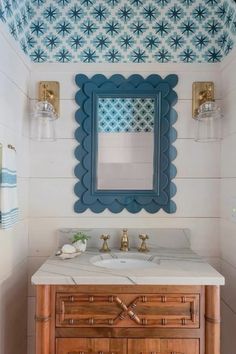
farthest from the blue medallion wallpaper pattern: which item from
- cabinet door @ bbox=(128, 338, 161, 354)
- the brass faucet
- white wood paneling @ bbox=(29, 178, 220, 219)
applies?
cabinet door @ bbox=(128, 338, 161, 354)

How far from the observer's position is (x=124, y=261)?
174cm

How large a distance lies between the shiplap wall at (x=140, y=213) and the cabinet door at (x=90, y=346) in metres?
0.64

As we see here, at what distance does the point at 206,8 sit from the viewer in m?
1.90

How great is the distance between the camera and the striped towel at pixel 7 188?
141 cm

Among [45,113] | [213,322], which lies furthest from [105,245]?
[45,113]

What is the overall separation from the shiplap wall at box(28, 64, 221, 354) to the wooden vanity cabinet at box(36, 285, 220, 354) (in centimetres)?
59

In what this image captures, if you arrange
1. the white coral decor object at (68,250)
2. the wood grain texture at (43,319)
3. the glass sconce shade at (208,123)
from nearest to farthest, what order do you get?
the wood grain texture at (43,319) < the white coral decor object at (68,250) < the glass sconce shade at (208,123)

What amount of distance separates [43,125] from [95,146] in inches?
13.0

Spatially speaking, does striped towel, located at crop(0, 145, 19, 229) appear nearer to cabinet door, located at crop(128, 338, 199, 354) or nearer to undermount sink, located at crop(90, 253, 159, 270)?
undermount sink, located at crop(90, 253, 159, 270)

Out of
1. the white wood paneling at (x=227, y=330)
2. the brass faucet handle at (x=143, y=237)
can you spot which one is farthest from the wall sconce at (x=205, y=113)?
the white wood paneling at (x=227, y=330)

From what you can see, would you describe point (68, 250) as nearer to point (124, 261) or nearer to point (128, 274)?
point (124, 261)

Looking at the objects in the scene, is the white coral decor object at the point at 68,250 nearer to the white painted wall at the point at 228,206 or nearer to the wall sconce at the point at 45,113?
the wall sconce at the point at 45,113

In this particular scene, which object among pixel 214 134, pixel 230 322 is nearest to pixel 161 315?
pixel 230 322

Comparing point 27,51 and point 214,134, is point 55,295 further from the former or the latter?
point 27,51
